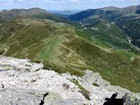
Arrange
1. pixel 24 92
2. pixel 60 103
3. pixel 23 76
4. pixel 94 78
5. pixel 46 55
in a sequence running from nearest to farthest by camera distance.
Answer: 1. pixel 60 103
2. pixel 24 92
3. pixel 23 76
4. pixel 94 78
5. pixel 46 55

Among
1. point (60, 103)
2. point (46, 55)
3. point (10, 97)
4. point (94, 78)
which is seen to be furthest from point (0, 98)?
point (46, 55)

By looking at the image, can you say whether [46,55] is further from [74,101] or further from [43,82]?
[74,101]

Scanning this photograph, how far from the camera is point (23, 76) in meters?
65.9

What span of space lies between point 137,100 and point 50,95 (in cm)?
1483

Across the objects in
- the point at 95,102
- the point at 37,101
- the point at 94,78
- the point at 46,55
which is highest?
the point at 37,101

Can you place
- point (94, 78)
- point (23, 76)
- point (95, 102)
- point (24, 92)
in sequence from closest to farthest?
point (24, 92) → point (95, 102) → point (23, 76) → point (94, 78)

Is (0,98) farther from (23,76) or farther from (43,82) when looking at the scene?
(23,76)

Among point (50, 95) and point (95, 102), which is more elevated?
point (50, 95)

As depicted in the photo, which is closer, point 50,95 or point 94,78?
point 50,95

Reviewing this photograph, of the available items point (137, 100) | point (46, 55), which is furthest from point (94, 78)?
point (46, 55)

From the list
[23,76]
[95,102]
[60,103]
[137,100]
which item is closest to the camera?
[137,100]

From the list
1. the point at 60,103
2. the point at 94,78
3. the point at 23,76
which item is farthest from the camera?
the point at 94,78

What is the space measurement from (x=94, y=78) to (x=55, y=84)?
45.7 metres

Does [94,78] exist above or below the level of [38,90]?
below
